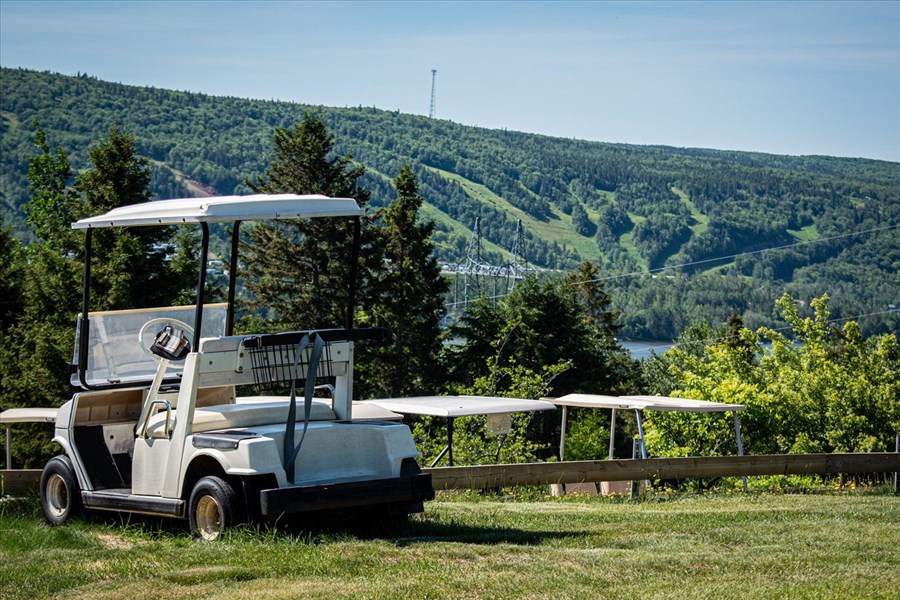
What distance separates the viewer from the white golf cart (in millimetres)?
9359

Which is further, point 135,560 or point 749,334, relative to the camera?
point 749,334

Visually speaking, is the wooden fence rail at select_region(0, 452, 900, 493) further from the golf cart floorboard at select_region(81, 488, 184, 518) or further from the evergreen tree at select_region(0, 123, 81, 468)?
the evergreen tree at select_region(0, 123, 81, 468)

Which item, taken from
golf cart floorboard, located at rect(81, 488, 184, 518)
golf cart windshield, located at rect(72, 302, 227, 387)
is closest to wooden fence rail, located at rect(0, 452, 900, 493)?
golf cart windshield, located at rect(72, 302, 227, 387)

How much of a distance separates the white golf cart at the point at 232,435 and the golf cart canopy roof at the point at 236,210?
0.01 metres

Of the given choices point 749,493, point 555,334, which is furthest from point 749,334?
point 749,493

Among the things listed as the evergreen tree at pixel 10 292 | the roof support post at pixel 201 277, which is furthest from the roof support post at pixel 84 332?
the evergreen tree at pixel 10 292

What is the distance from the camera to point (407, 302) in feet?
178

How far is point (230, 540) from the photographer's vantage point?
9086 mm

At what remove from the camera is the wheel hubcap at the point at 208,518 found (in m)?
9.53

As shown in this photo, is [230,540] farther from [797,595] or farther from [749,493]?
[749,493]

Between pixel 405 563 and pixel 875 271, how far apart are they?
661 feet

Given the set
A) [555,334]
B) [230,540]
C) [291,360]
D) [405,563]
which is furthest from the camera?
[555,334]

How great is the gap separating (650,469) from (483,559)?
6207mm

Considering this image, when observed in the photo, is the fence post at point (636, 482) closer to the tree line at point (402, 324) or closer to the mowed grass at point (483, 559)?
the mowed grass at point (483, 559)
